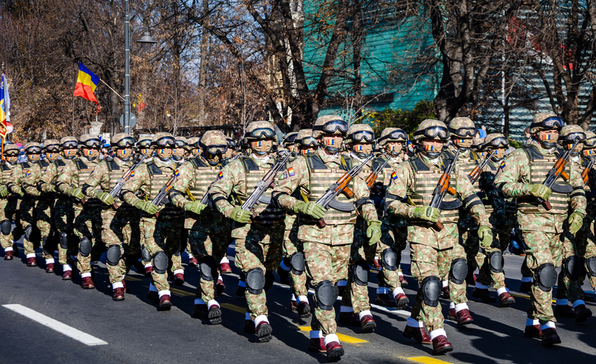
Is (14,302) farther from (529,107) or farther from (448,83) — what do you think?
(529,107)

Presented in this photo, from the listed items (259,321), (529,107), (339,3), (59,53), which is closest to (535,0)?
(339,3)

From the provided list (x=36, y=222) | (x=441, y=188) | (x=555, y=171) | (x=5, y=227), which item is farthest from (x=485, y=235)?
(x=5, y=227)

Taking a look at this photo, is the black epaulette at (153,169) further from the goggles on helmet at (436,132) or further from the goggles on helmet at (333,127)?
the goggles on helmet at (436,132)

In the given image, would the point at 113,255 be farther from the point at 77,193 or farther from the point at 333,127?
the point at 333,127

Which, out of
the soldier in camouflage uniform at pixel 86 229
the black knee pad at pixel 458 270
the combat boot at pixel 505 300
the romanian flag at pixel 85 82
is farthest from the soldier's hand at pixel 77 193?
the romanian flag at pixel 85 82

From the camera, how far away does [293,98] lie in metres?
21.4

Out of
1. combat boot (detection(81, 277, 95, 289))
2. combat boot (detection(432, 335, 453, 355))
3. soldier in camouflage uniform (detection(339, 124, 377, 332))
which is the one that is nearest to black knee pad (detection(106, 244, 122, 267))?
combat boot (detection(81, 277, 95, 289))

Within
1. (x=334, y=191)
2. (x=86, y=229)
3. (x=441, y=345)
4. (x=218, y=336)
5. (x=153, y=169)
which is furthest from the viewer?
(x=86, y=229)

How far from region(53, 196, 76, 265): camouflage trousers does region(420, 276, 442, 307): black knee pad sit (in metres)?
6.57

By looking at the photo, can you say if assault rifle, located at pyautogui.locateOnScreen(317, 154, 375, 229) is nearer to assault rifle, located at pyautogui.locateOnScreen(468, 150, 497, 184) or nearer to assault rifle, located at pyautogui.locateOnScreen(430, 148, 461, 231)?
assault rifle, located at pyautogui.locateOnScreen(430, 148, 461, 231)

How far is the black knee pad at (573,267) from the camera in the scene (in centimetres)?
764

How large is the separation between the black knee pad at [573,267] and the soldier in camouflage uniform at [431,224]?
127cm

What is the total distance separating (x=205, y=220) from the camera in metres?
8.05

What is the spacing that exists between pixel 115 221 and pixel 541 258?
5.63 meters
